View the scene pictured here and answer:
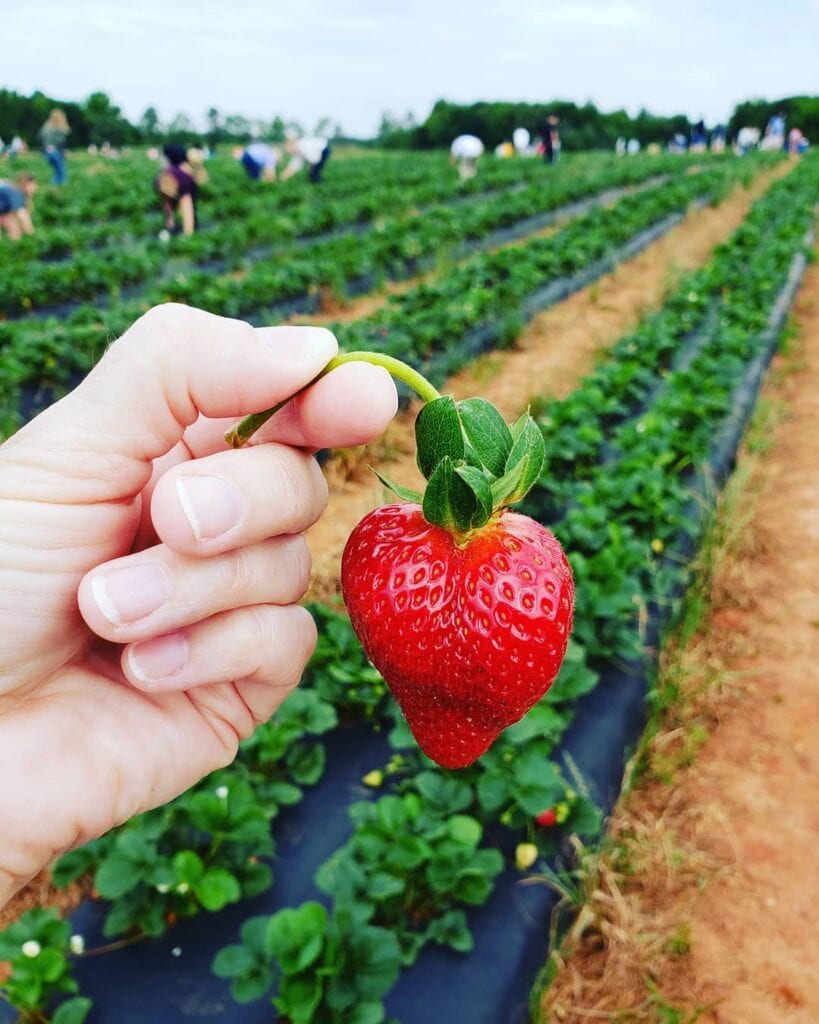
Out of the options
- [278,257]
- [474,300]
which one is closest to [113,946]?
[474,300]

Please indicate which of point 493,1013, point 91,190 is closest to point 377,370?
point 493,1013

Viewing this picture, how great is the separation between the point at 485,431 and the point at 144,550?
50 cm

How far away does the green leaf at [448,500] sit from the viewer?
0.74m

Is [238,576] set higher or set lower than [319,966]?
higher

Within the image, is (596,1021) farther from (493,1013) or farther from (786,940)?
(786,940)

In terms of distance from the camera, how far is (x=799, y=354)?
7.22 meters

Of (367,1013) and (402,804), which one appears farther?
(402,804)

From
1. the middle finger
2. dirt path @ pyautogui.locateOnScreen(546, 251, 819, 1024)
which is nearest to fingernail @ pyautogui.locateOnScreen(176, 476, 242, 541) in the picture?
the middle finger

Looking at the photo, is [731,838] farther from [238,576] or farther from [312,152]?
[312,152]

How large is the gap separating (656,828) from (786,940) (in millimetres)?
472

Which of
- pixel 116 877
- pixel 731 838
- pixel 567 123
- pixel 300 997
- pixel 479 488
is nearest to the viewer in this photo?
pixel 479 488

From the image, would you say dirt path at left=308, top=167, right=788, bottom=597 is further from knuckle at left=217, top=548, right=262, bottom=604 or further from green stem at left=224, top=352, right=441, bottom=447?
green stem at left=224, top=352, right=441, bottom=447

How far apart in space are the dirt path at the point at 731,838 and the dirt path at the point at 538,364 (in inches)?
64.3

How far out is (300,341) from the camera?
936 mm
